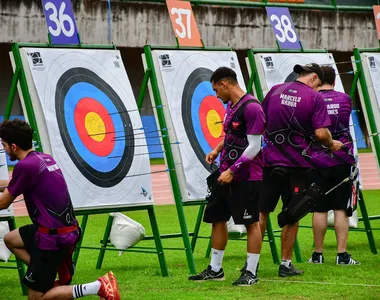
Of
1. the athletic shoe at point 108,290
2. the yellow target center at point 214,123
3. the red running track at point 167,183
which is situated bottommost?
the red running track at point 167,183

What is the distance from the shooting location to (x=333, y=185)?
32.2 feet

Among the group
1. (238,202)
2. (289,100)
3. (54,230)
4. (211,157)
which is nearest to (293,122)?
(289,100)

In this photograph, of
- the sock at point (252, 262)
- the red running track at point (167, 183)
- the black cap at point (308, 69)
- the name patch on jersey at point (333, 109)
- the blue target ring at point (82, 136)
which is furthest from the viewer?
the red running track at point (167, 183)

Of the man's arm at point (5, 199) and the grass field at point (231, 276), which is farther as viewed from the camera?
the grass field at point (231, 276)

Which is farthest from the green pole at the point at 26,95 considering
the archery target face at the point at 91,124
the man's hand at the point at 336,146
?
the man's hand at the point at 336,146

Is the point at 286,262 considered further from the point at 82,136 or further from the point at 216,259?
the point at 82,136

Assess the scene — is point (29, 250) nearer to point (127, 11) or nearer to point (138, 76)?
point (127, 11)

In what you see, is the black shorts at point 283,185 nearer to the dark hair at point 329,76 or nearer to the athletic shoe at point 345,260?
the athletic shoe at point 345,260

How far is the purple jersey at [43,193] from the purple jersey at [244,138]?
1.66 meters

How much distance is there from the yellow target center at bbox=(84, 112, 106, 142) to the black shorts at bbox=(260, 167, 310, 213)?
4.60ft

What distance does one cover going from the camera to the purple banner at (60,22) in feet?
29.1

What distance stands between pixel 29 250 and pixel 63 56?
7.19ft

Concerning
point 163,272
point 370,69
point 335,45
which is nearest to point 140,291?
point 163,272

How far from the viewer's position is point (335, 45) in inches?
1074
